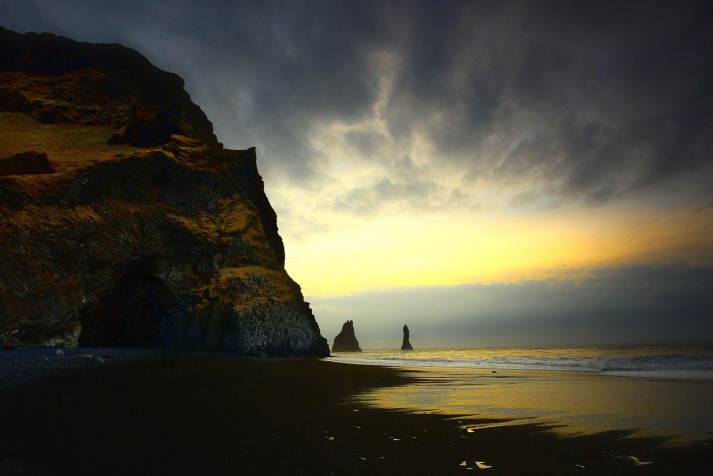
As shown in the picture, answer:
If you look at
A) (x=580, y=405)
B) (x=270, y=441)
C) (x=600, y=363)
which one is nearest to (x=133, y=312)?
(x=270, y=441)

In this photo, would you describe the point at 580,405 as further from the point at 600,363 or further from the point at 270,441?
the point at 600,363

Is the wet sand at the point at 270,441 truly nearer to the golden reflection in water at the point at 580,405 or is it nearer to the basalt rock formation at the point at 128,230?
the golden reflection in water at the point at 580,405

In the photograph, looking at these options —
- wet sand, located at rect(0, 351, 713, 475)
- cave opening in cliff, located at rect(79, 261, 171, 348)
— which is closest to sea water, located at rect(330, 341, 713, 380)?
wet sand, located at rect(0, 351, 713, 475)

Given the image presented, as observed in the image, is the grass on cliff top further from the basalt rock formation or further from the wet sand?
the wet sand

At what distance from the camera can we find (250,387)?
11.4 meters

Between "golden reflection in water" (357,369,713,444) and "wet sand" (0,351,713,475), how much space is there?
0.74 meters

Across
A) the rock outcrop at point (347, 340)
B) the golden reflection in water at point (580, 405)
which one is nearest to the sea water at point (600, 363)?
the golden reflection in water at point (580, 405)

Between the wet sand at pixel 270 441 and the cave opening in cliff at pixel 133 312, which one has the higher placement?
the cave opening in cliff at pixel 133 312

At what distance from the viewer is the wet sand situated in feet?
14.0

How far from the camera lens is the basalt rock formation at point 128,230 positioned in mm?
21812

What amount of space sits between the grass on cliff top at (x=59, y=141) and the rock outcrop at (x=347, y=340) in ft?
433

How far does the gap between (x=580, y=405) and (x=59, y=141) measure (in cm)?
4570

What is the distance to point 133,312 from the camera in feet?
91.6

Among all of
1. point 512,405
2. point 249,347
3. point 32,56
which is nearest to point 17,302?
point 249,347
